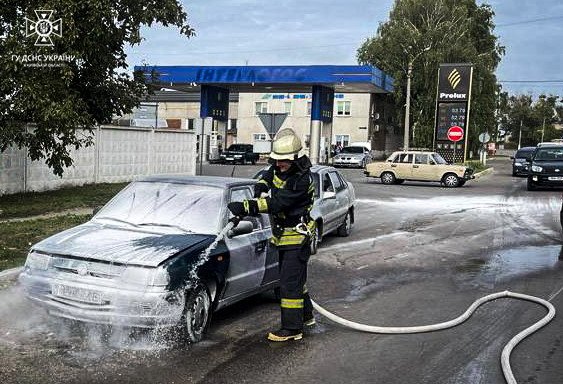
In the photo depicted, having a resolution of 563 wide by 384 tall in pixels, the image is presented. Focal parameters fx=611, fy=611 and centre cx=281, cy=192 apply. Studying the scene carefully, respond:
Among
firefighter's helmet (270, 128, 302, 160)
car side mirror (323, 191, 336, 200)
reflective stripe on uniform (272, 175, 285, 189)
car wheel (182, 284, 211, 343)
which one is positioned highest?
firefighter's helmet (270, 128, 302, 160)

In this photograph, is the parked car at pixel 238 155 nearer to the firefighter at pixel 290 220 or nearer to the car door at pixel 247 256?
the car door at pixel 247 256

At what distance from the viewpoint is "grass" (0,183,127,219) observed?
42.7 feet

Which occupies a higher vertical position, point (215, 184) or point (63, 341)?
point (215, 184)

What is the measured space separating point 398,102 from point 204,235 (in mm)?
49525

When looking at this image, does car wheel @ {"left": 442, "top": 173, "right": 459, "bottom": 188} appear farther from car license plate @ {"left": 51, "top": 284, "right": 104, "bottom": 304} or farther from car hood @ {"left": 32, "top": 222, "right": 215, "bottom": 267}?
car license plate @ {"left": 51, "top": 284, "right": 104, "bottom": 304}

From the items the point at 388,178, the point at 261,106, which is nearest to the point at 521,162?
the point at 388,178

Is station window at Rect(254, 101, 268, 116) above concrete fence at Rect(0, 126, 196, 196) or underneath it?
above

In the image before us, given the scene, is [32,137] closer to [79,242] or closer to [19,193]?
[19,193]

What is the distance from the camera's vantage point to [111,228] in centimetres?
602

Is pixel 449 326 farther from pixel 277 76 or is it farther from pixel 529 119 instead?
pixel 529 119

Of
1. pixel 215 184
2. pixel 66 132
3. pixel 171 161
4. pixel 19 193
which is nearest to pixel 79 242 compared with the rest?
pixel 215 184

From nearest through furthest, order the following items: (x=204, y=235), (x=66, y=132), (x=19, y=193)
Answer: (x=204, y=235) < (x=66, y=132) < (x=19, y=193)

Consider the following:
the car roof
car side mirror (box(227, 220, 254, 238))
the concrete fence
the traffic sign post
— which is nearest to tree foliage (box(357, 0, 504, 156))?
the traffic sign post

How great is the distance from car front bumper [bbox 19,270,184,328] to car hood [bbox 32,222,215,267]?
244 mm
